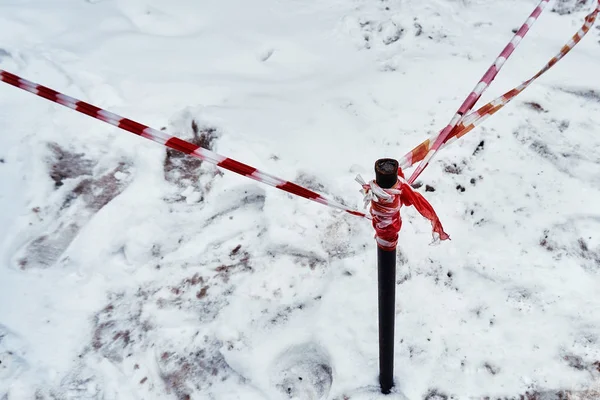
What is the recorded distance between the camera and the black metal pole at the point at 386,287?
1.30m

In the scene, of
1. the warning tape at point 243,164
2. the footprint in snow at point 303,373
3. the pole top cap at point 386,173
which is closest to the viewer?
the pole top cap at point 386,173

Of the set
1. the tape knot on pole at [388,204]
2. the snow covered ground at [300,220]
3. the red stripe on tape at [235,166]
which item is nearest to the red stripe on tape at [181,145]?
the red stripe on tape at [235,166]

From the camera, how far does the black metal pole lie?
1.30 metres

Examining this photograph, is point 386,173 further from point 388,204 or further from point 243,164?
point 243,164

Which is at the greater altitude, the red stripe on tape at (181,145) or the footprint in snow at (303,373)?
the red stripe on tape at (181,145)

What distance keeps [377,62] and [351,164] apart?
120 centimetres

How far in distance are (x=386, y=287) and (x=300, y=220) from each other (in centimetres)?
131

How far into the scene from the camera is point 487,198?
284cm

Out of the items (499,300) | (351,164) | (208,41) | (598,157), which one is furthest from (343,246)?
(208,41)

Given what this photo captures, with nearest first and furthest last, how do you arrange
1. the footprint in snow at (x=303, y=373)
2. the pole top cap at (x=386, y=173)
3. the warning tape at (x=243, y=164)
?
the pole top cap at (x=386, y=173), the warning tape at (x=243, y=164), the footprint in snow at (x=303, y=373)

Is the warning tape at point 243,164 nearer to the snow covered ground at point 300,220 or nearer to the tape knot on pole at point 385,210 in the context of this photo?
the tape knot on pole at point 385,210

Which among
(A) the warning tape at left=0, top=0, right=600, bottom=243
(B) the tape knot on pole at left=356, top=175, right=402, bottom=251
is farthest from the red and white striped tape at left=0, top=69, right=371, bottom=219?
(B) the tape knot on pole at left=356, top=175, right=402, bottom=251

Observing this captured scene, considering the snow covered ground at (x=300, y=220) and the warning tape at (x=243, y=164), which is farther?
the snow covered ground at (x=300, y=220)

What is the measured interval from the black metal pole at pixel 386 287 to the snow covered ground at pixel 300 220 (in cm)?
38
